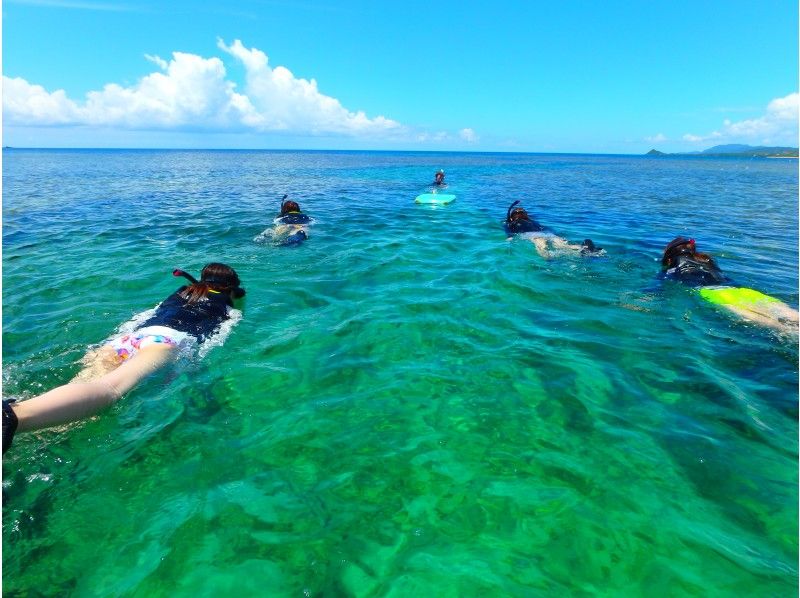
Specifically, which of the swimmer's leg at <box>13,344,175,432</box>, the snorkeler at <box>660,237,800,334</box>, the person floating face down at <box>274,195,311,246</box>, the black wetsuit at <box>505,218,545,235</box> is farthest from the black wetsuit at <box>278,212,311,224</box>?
the snorkeler at <box>660,237,800,334</box>

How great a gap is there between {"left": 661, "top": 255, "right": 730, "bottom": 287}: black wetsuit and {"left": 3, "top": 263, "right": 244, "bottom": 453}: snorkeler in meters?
9.45

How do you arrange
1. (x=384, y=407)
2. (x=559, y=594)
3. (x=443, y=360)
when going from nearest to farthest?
(x=559, y=594), (x=384, y=407), (x=443, y=360)

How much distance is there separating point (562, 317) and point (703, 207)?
22.2 m

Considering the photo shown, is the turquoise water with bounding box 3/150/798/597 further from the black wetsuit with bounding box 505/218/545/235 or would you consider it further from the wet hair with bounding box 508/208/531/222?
the wet hair with bounding box 508/208/531/222

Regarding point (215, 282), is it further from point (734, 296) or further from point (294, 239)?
point (734, 296)

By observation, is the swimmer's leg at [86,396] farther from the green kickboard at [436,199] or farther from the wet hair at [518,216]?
the green kickboard at [436,199]

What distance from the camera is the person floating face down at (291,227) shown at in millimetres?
13266

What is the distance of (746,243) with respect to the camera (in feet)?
48.5

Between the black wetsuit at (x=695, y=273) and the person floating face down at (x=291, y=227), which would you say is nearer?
the black wetsuit at (x=695, y=273)

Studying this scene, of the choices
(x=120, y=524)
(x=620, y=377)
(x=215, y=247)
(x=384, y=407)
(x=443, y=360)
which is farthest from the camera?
(x=215, y=247)

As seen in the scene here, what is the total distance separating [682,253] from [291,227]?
1126cm

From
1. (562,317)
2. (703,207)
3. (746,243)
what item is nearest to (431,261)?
(562,317)

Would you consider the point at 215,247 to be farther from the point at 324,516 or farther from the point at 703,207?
the point at 703,207

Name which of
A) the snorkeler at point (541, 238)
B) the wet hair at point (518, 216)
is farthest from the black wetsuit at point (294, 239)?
the wet hair at point (518, 216)
